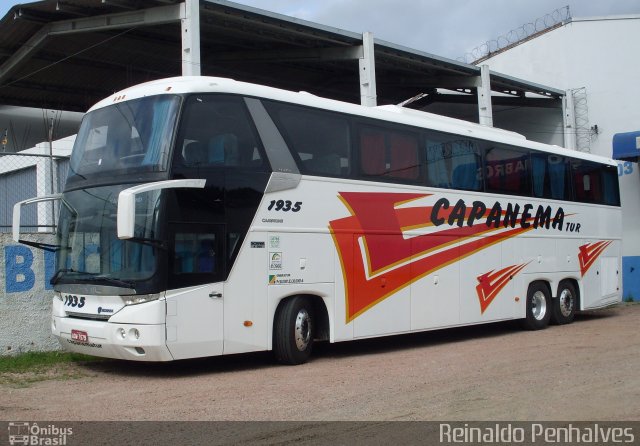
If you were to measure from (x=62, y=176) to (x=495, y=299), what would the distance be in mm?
8687

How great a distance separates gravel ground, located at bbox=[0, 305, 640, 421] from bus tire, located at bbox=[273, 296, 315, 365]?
0.19m

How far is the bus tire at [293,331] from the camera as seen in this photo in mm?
10438

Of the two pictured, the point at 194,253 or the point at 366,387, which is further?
the point at 194,253

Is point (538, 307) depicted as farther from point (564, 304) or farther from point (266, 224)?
point (266, 224)

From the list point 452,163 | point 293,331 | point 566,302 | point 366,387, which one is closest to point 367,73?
point 452,163

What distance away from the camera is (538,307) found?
1592cm

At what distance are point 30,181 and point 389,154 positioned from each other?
652cm

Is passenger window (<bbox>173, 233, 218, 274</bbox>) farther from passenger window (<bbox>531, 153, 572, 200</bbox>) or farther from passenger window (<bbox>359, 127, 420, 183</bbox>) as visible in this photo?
passenger window (<bbox>531, 153, 572, 200</bbox>)

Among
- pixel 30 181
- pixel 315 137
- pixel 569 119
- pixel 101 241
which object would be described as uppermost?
pixel 569 119

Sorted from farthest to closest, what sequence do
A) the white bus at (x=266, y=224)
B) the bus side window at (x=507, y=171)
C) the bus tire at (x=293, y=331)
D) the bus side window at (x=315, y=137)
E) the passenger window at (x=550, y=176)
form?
the passenger window at (x=550, y=176)
the bus side window at (x=507, y=171)
the bus side window at (x=315, y=137)
the bus tire at (x=293, y=331)
the white bus at (x=266, y=224)

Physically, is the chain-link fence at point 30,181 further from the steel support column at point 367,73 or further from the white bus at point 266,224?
the steel support column at point 367,73

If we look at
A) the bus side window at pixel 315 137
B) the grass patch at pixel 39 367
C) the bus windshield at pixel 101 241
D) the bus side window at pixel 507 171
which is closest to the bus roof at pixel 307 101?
the bus side window at pixel 315 137

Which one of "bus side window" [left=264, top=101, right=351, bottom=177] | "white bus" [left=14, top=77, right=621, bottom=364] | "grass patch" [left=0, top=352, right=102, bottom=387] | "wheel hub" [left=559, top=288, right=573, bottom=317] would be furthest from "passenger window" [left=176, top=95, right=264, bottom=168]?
"wheel hub" [left=559, top=288, right=573, bottom=317]

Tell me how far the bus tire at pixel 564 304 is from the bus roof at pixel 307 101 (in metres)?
3.19
